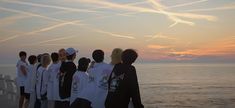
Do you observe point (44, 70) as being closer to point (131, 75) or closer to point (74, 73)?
point (74, 73)

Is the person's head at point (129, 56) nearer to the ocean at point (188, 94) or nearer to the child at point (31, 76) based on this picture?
the child at point (31, 76)

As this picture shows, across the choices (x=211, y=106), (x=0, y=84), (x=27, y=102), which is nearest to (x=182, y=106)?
(x=211, y=106)

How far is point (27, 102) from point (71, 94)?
409 cm

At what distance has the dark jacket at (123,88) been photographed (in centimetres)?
671

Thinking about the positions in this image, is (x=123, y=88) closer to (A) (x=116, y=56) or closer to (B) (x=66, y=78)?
(A) (x=116, y=56)

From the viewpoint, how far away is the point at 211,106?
139ft

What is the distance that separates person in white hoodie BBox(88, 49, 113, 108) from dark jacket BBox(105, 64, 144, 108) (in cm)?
67

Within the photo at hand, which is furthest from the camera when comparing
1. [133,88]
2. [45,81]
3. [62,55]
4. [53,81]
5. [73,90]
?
[45,81]

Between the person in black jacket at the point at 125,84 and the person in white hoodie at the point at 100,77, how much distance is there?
0.73 m

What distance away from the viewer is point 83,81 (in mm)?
7902

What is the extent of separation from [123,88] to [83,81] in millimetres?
1295

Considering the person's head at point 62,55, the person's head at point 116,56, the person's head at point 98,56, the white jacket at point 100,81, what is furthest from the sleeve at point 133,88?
the person's head at point 62,55

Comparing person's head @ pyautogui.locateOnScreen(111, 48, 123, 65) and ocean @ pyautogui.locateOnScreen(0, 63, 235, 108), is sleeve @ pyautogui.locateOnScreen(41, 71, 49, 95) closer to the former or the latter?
person's head @ pyautogui.locateOnScreen(111, 48, 123, 65)

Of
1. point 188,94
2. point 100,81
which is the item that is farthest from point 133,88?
point 188,94
